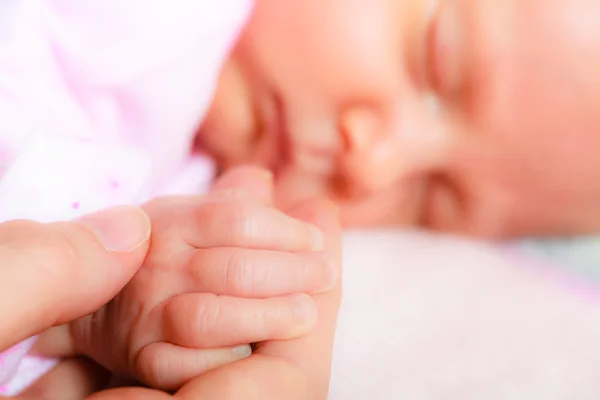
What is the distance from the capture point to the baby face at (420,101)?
87 cm

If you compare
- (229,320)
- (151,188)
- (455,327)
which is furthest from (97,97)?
(455,327)

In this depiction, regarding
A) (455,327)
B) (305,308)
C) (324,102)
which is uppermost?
(324,102)

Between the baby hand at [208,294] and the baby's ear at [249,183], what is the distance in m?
0.05

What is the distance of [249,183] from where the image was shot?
2.54 feet

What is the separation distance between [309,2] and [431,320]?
0.46 meters

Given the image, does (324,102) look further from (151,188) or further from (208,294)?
(208,294)

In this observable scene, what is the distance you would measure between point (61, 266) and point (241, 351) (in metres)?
0.18

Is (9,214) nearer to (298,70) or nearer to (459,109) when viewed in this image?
(298,70)

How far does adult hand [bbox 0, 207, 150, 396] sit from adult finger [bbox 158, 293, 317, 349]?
6 centimetres

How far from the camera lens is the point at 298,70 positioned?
0.91m

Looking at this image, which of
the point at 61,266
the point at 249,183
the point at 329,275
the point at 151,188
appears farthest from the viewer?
the point at 151,188

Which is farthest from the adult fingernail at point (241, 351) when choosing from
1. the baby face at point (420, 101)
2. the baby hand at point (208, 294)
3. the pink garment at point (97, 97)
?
the baby face at point (420, 101)

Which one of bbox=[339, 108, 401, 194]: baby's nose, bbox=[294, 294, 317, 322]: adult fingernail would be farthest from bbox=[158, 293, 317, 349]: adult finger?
bbox=[339, 108, 401, 194]: baby's nose

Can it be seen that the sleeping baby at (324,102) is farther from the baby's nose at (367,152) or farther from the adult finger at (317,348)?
the adult finger at (317,348)
